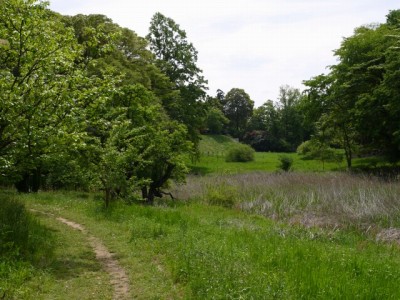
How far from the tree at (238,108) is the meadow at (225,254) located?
7339cm

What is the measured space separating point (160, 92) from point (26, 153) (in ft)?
88.0

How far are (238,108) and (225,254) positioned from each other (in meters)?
83.5

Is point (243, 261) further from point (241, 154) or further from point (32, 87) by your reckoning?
point (241, 154)

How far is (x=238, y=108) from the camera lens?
9012cm

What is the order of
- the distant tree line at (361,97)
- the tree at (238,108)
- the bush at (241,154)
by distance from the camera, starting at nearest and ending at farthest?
1. the distant tree line at (361,97)
2. the bush at (241,154)
3. the tree at (238,108)

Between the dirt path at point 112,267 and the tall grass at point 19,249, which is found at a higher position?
the tall grass at point 19,249

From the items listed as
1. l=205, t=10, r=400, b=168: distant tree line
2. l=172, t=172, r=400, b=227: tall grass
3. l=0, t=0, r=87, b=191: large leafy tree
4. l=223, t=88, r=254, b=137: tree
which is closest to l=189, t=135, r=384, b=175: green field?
l=205, t=10, r=400, b=168: distant tree line

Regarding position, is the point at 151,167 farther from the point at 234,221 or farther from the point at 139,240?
the point at 139,240

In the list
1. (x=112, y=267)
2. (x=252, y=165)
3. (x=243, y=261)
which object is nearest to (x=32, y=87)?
(x=112, y=267)

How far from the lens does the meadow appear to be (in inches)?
250

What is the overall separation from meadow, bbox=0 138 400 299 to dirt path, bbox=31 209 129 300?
13 cm

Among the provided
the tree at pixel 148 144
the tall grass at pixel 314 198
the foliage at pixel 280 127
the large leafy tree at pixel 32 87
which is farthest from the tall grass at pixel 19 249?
the foliage at pixel 280 127

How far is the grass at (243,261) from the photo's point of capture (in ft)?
20.0

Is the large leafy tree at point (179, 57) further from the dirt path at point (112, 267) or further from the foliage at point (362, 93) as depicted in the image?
the dirt path at point (112, 267)
